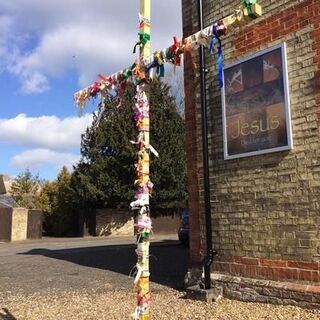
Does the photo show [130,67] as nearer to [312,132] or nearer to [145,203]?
[145,203]

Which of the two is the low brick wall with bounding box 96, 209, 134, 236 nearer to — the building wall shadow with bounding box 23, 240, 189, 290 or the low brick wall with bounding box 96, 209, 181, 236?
the low brick wall with bounding box 96, 209, 181, 236

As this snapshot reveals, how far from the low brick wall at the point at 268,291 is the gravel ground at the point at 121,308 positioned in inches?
5.1

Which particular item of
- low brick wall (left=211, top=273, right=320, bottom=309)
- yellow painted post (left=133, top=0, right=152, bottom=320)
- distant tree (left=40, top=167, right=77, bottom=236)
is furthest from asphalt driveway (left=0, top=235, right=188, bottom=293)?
distant tree (left=40, top=167, right=77, bottom=236)

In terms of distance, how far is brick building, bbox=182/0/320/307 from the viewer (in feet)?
24.8

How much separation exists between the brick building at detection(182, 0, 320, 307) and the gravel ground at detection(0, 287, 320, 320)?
14.7 inches

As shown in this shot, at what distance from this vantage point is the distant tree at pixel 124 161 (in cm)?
3203

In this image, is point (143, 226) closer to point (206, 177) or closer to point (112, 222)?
point (206, 177)

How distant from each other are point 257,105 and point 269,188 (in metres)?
1.32

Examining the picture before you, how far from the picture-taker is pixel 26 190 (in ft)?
133

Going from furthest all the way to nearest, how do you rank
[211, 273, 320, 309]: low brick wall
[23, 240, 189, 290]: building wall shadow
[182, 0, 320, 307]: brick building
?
[23, 240, 189, 290]: building wall shadow, [182, 0, 320, 307]: brick building, [211, 273, 320, 309]: low brick wall

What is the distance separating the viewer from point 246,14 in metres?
4.83

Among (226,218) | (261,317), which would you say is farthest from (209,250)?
(261,317)

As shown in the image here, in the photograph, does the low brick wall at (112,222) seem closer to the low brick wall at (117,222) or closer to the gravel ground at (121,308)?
the low brick wall at (117,222)

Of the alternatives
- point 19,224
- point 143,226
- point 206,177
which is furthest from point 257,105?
point 19,224
